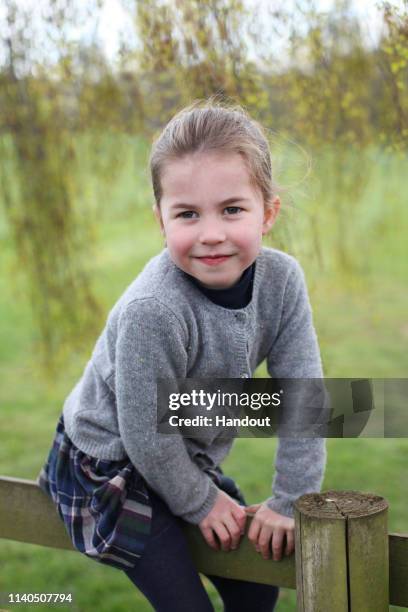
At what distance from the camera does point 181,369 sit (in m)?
1.83

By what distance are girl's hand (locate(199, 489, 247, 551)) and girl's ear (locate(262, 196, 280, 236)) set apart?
0.61 m

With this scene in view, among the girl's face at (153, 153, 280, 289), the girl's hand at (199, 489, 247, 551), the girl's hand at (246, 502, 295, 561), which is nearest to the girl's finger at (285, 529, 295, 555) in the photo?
the girl's hand at (246, 502, 295, 561)

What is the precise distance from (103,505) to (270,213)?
740 mm

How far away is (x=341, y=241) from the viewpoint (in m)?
4.42

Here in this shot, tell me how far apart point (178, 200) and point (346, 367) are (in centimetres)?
528

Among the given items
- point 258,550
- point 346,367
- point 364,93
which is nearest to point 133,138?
point 364,93

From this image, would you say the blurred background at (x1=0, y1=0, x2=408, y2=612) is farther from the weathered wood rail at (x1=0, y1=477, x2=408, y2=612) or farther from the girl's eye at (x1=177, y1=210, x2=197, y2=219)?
the weathered wood rail at (x1=0, y1=477, x2=408, y2=612)

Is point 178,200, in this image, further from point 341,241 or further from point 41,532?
point 341,241

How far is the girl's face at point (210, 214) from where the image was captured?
5.75 feet

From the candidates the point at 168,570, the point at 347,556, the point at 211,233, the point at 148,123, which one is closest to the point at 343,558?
the point at 347,556

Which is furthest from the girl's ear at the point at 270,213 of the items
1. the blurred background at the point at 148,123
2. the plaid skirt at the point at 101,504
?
the plaid skirt at the point at 101,504

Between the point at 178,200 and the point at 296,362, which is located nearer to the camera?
the point at 178,200

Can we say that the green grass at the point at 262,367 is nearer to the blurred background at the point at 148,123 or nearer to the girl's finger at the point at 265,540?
the blurred background at the point at 148,123

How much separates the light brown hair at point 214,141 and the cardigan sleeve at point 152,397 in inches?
11.1
